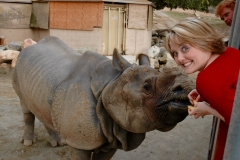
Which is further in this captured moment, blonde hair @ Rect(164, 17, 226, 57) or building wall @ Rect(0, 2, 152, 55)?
building wall @ Rect(0, 2, 152, 55)

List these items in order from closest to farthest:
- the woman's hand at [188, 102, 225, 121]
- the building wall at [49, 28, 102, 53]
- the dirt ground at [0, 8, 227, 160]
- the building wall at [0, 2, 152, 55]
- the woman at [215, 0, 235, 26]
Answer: the woman's hand at [188, 102, 225, 121] < the woman at [215, 0, 235, 26] < the dirt ground at [0, 8, 227, 160] < the building wall at [0, 2, 152, 55] < the building wall at [49, 28, 102, 53]

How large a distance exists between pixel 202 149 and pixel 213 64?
9.93ft

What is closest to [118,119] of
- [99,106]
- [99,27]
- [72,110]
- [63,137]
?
[99,106]

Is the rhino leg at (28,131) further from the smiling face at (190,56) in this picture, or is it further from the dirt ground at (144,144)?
the smiling face at (190,56)

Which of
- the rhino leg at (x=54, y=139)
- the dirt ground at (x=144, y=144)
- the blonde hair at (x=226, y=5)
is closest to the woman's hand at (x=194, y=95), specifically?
the blonde hair at (x=226, y=5)

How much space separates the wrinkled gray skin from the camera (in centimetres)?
218

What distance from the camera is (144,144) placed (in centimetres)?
457

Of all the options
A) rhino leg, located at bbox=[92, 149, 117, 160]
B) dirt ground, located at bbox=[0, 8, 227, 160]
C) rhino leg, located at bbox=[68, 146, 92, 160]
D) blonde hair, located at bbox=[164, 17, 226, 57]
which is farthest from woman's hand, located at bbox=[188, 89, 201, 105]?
dirt ground, located at bbox=[0, 8, 227, 160]

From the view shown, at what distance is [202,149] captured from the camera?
4.48 meters

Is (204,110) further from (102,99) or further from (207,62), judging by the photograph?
(102,99)

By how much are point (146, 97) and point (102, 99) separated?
0.45 meters

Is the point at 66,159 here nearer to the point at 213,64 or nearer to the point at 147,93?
the point at 147,93

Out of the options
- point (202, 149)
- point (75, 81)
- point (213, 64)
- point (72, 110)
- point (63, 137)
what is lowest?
point (202, 149)

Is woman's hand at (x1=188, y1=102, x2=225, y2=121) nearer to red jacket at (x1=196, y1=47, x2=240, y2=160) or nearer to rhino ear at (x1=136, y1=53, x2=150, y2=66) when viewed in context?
red jacket at (x1=196, y1=47, x2=240, y2=160)
